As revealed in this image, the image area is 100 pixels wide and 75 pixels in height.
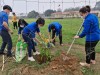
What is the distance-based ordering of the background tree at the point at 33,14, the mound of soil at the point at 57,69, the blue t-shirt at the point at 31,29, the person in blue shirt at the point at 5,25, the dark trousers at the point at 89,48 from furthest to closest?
the background tree at the point at 33,14 → the person in blue shirt at the point at 5,25 → the blue t-shirt at the point at 31,29 → the dark trousers at the point at 89,48 → the mound of soil at the point at 57,69

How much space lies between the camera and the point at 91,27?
20.0ft

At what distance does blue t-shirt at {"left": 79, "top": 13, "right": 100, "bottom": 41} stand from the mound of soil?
0.83 meters

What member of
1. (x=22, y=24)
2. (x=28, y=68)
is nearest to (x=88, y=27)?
(x=28, y=68)

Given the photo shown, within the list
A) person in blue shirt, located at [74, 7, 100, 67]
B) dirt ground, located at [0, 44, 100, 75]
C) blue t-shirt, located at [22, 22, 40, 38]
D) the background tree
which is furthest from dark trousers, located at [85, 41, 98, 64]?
the background tree

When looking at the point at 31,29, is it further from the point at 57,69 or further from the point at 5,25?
the point at 57,69

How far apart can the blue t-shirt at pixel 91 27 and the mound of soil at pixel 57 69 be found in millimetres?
834

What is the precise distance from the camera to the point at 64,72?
581 centimetres

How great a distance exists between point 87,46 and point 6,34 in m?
2.56

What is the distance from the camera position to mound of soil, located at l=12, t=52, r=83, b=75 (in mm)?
5832

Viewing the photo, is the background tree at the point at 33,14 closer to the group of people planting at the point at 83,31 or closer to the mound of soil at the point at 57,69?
the group of people planting at the point at 83,31

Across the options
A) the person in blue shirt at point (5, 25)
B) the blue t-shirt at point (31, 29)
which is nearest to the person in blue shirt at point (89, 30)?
the blue t-shirt at point (31, 29)

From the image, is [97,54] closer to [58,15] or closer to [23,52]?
[23,52]

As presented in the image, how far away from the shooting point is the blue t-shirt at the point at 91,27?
5977mm

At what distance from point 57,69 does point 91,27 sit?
4.58 feet
